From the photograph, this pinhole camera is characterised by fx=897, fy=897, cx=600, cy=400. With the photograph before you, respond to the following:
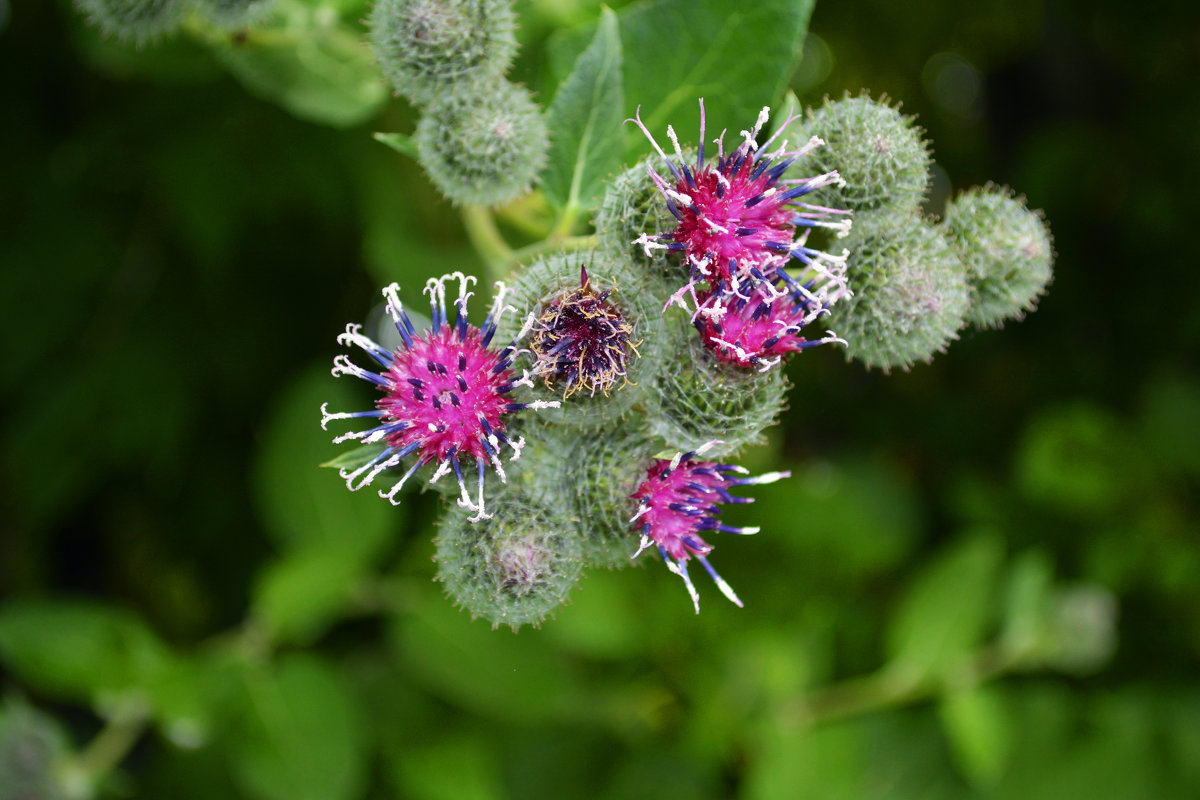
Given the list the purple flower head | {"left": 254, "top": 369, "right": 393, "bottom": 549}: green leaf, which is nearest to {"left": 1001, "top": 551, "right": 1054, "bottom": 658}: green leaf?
the purple flower head

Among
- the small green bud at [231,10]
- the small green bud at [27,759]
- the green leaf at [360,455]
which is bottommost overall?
the small green bud at [27,759]

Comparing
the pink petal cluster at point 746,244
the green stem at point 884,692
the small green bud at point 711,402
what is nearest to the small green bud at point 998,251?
the pink petal cluster at point 746,244

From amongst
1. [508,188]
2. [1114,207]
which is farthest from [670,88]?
[1114,207]

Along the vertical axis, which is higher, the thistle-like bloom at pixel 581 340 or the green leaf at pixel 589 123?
the green leaf at pixel 589 123

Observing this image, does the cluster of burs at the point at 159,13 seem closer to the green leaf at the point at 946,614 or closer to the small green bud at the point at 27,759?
the small green bud at the point at 27,759

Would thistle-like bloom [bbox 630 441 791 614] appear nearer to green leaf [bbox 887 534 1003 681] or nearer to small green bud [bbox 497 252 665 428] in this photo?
small green bud [bbox 497 252 665 428]

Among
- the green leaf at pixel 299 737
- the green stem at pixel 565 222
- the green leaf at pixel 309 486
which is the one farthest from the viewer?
the green leaf at pixel 309 486

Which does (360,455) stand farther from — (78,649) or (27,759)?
(27,759)

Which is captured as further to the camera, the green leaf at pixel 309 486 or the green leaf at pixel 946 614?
the green leaf at pixel 946 614
